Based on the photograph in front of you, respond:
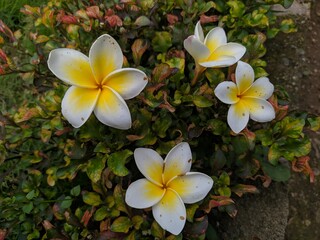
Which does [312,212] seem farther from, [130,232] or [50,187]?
[50,187]

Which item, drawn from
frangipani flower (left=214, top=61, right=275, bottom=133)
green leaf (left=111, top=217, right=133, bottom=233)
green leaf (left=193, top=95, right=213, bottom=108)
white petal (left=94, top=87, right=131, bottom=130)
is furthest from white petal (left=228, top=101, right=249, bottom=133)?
green leaf (left=111, top=217, right=133, bottom=233)

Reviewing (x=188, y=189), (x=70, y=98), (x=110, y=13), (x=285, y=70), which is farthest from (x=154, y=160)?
(x=285, y=70)

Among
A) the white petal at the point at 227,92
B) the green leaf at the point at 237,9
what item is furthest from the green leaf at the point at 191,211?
the green leaf at the point at 237,9

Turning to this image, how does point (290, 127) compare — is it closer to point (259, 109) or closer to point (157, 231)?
point (259, 109)

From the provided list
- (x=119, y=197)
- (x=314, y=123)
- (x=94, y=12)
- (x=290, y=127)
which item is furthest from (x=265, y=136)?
(x=94, y=12)

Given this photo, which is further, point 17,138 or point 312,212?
point 312,212
